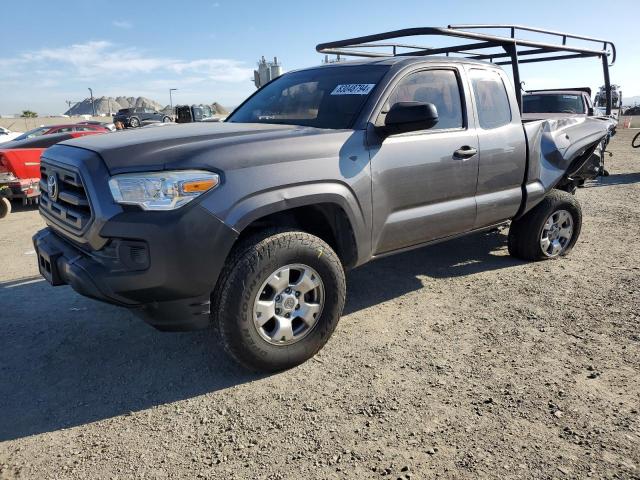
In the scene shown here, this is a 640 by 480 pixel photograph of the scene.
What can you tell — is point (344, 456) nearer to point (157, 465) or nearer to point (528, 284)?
point (157, 465)

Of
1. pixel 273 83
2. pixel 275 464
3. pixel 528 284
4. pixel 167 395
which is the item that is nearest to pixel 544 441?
pixel 275 464

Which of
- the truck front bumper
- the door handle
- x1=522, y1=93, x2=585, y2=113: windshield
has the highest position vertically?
x1=522, y1=93, x2=585, y2=113: windshield

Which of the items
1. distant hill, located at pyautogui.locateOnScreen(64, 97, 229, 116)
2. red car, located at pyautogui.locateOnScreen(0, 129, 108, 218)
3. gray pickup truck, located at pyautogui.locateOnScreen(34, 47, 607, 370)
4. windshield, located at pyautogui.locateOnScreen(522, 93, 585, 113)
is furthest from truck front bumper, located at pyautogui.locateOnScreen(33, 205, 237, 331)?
distant hill, located at pyautogui.locateOnScreen(64, 97, 229, 116)

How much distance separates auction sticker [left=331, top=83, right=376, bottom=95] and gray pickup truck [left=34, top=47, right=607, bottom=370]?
1cm

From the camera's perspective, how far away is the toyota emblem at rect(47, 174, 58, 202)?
10.3ft

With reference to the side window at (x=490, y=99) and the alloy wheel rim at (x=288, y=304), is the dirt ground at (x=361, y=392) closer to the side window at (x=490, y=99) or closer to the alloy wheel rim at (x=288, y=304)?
the alloy wheel rim at (x=288, y=304)

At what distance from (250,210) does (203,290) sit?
0.51m

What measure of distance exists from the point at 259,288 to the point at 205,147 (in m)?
0.85

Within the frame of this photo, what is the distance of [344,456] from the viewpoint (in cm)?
238

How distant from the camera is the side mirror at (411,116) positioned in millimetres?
3227

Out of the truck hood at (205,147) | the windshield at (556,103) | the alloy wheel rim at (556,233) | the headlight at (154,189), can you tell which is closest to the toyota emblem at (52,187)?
the truck hood at (205,147)

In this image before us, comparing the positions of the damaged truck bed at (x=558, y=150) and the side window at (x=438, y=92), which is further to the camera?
the damaged truck bed at (x=558, y=150)

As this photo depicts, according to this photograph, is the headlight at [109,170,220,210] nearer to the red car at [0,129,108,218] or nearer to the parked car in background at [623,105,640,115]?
the red car at [0,129,108,218]

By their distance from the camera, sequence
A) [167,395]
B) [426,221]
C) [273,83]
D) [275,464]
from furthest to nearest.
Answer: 1. [273,83]
2. [426,221]
3. [167,395]
4. [275,464]
